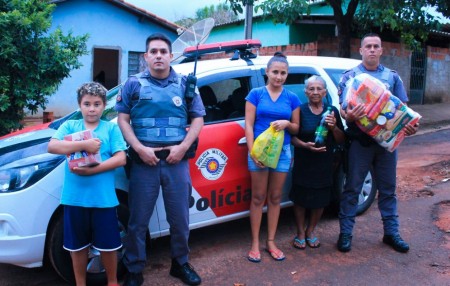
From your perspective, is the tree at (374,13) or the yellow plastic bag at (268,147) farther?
the tree at (374,13)

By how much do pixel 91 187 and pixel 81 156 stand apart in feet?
Result: 0.75

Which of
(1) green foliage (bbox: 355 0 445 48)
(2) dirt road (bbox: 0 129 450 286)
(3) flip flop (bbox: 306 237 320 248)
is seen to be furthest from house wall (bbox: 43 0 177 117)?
(3) flip flop (bbox: 306 237 320 248)

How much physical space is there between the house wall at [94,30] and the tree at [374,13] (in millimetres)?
5105

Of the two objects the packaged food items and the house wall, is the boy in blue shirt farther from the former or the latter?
the house wall

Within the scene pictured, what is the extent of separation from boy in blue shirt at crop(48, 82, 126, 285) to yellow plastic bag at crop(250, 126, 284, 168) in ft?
3.72

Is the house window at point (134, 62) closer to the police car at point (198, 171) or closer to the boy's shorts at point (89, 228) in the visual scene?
the police car at point (198, 171)

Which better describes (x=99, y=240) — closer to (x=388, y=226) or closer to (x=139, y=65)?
(x=388, y=226)

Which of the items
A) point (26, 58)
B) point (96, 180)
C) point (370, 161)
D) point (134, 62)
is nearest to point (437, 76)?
point (134, 62)

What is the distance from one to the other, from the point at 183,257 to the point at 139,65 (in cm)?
1102

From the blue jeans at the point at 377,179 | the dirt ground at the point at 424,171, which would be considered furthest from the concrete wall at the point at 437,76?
the blue jeans at the point at 377,179

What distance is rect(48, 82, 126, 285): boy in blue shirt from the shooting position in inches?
110

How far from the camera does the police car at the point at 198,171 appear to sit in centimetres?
295

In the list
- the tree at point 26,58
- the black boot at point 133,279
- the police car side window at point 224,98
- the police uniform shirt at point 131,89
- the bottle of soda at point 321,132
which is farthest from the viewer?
the tree at point 26,58

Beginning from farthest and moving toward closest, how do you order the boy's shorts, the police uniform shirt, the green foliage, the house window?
the house window → the green foliage → the police uniform shirt → the boy's shorts
